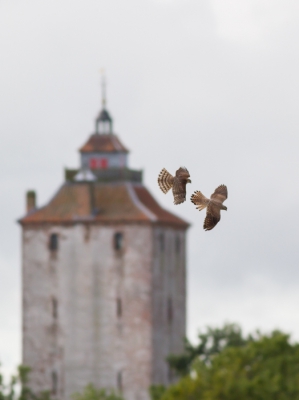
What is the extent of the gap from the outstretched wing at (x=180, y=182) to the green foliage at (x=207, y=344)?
9830 centimetres

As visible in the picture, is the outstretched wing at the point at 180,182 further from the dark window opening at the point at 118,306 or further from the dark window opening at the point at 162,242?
the dark window opening at the point at 162,242

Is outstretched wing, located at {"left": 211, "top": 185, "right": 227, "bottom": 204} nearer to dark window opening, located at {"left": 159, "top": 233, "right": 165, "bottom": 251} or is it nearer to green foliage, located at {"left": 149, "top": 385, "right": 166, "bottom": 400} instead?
green foliage, located at {"left": 149, "top": 385, "right": 166, "bottom": 400}

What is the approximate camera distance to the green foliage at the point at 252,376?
284ft

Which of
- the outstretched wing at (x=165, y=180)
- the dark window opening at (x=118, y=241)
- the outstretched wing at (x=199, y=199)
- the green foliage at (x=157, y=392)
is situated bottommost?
the outstretched wing at (x=199, y=199)

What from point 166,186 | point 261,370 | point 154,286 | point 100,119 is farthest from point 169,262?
point 166,186

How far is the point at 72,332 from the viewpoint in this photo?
147875 millimetres

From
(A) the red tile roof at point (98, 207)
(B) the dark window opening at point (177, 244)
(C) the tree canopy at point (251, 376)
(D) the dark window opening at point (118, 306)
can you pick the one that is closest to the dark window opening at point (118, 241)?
(A) the red tile roof at point (98, 207)

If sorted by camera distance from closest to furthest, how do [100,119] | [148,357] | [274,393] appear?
1. [274,393]
2. [148,357]
3. [100,119]

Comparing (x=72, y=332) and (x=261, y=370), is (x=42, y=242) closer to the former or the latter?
(x=72, y=332)

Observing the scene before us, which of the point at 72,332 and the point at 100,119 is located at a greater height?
the point at 100,119

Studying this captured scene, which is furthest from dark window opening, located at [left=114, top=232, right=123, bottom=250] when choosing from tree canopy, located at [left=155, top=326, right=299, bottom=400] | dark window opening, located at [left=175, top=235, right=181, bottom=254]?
tree canopy, located at [left=155, top=326, right=299, bottom=400]

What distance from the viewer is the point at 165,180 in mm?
27484

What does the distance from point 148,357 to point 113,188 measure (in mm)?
11384

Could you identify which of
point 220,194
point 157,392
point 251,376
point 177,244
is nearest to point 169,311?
point 177,244
